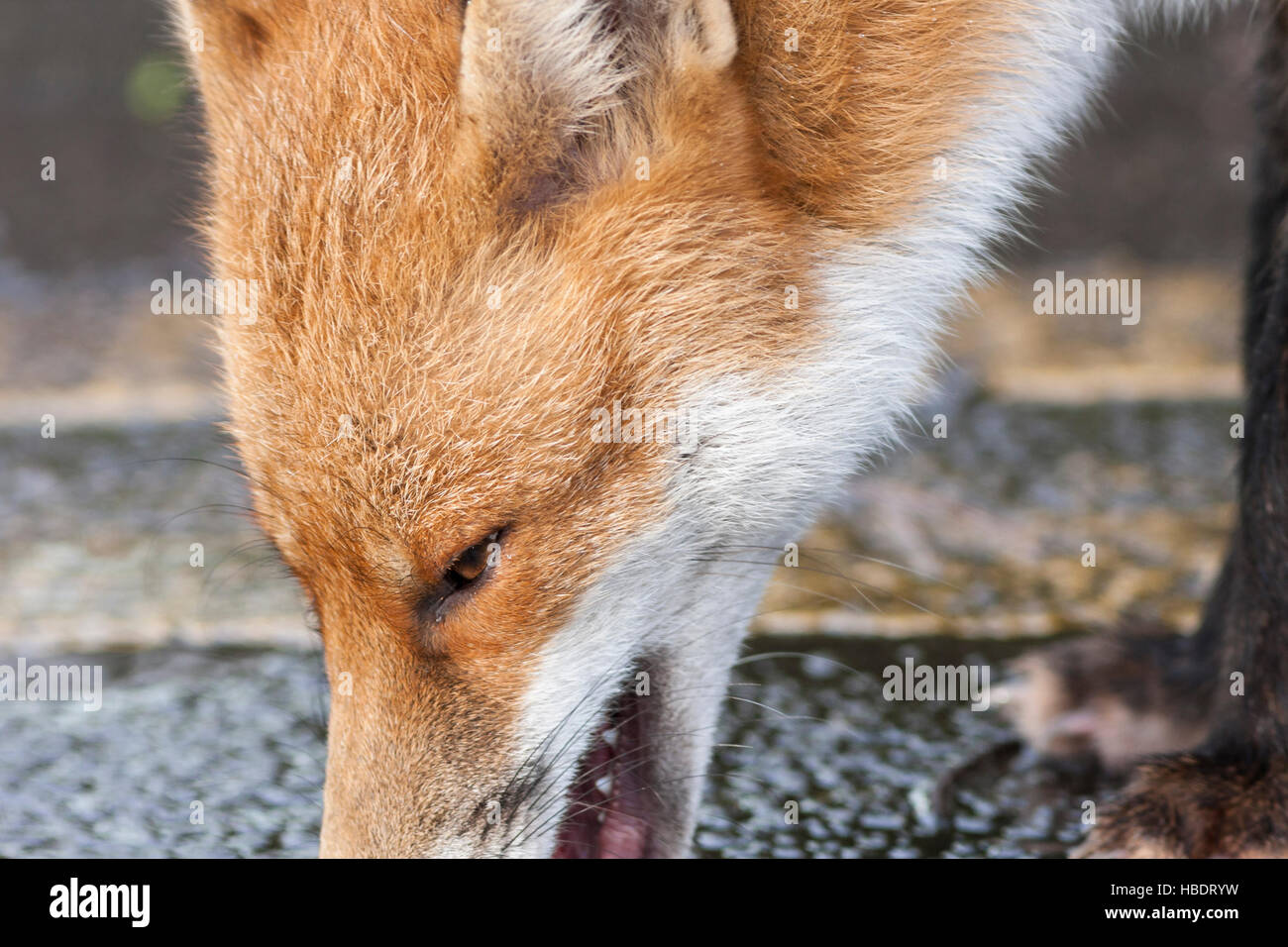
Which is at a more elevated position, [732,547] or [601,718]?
[732,547]

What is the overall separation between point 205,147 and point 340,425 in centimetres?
96

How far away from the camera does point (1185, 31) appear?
20.9ft

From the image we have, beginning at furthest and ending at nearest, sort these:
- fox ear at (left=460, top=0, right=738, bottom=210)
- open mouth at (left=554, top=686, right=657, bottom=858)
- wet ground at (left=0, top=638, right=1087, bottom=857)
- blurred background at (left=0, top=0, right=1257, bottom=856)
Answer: blurred background at (left=0, top=0, right=1257, bottom=856), wet ground at (left=0, top=638, right=1087, bottom=857), open mouth at (left=554, top=686, right=657, bottom=858), fox ear at (left=460, top=0, right=738, bottom=210)

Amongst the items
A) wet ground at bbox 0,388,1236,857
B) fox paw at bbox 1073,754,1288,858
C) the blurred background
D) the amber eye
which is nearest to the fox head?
the amber eye

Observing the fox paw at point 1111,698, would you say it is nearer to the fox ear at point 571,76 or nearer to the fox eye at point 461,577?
the fox eye at point 461,577

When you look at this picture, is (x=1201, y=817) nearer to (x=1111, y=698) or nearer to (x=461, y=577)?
→ (x=1111, y=698)

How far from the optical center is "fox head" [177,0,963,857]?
2.31m

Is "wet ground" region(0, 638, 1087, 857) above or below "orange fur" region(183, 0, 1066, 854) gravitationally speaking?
below

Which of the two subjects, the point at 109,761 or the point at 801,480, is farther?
the point at 109,761

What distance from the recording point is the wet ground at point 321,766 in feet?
9.00

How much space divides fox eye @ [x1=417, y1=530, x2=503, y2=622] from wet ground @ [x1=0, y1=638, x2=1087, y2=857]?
2.32 ft

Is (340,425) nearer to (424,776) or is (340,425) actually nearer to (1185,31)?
(424,776)

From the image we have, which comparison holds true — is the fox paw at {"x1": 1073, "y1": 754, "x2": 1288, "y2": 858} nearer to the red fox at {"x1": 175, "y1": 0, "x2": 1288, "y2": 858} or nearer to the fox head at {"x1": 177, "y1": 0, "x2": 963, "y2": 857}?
the red fox at {"x1": 175, "y1": 0, "x2": 1288, "y2": 858}

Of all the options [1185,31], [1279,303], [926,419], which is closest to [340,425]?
[1279,303]
